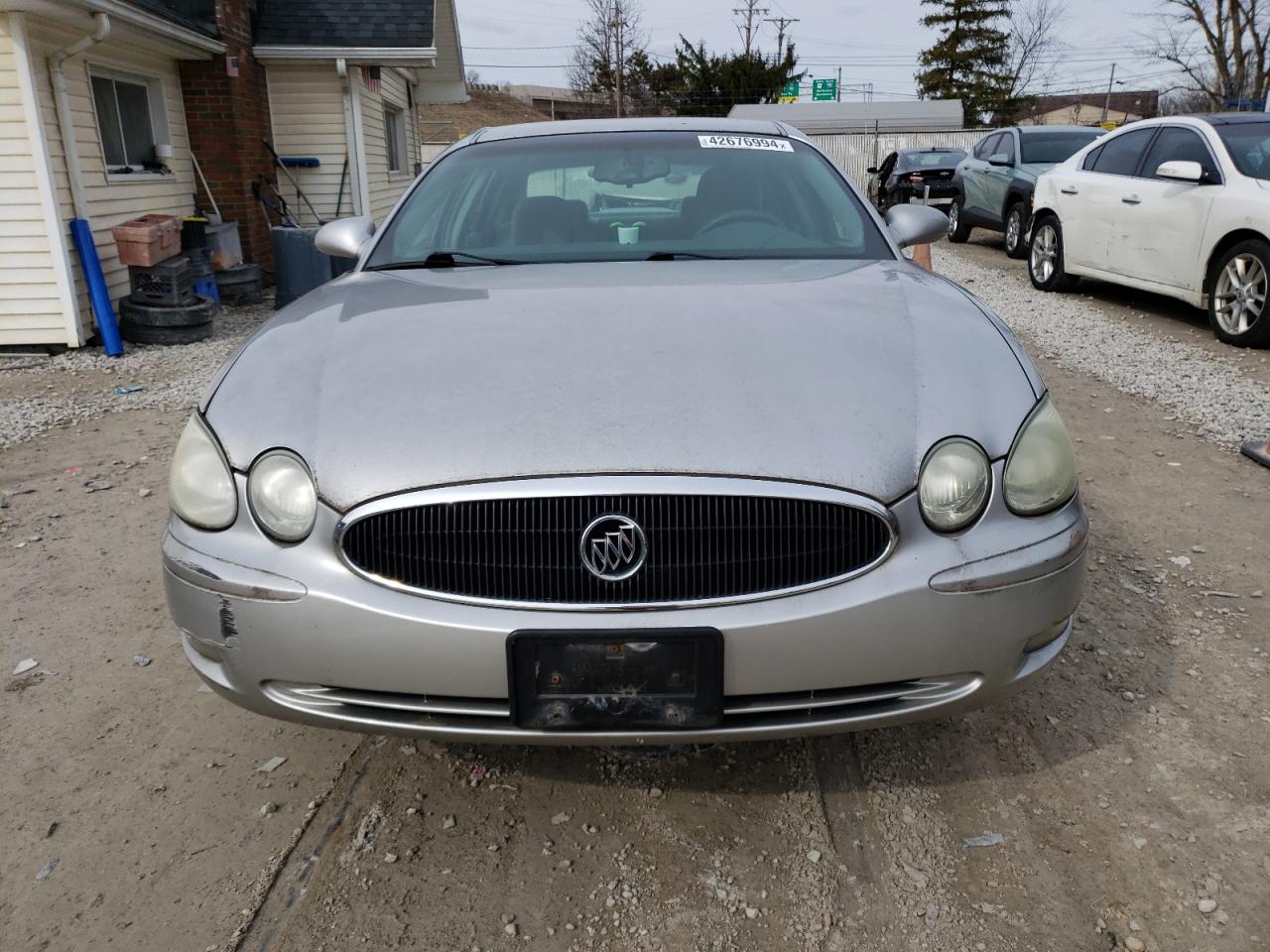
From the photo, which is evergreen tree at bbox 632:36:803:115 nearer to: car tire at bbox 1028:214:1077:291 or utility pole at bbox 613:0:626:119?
utility pole at bbox 613:0:626:119

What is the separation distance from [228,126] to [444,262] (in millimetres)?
9586

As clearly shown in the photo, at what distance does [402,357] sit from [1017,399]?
1.33 m

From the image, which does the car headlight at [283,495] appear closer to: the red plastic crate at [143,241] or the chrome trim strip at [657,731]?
the chrome trim strip at [657,731]

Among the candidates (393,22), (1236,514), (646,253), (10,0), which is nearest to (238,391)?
(646,253)

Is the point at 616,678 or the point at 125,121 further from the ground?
the point at 125,121

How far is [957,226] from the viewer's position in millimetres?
14414

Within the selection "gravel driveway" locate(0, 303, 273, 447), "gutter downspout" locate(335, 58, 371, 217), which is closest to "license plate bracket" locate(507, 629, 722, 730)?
"gravel driveway" locate(0, 303, 273, 447)

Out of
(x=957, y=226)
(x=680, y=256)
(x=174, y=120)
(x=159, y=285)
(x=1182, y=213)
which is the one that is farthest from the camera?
(x=957, y=226)

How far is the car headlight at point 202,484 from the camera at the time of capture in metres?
1.96

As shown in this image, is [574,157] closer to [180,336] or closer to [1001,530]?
[1001,530]

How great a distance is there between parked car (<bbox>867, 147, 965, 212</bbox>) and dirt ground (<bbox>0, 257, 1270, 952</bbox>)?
16018mm

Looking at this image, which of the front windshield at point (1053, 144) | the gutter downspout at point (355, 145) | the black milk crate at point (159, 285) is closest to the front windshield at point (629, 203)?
the black milk crate at point (159, 285)

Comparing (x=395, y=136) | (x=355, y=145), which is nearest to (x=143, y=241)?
(x=355, y=145)

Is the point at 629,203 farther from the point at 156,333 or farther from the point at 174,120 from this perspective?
the point at 174,120
